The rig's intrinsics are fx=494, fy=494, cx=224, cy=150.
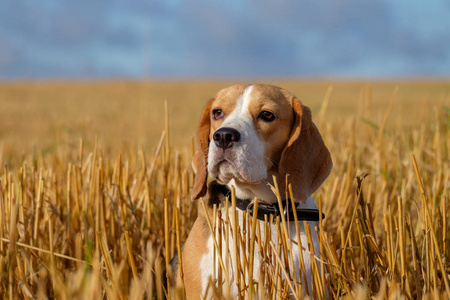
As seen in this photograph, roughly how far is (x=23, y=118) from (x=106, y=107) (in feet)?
18.9

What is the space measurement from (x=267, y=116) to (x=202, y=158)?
0.50 meters

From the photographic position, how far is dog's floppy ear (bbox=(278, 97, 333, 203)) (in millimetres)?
2936

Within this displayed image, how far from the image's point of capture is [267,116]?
10.1ft

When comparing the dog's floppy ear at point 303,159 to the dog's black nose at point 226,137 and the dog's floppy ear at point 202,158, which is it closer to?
the dog's black nose at point 226,137

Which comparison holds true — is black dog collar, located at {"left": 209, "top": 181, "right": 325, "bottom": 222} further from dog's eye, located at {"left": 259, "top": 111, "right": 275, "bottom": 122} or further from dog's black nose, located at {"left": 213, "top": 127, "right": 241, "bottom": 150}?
dog's eye, located at {"left": 259, "top": 111, "right": 275, "bottom": 122}

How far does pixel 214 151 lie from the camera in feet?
9.44

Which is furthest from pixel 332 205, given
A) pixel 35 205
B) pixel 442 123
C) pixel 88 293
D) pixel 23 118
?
pixel 23 118

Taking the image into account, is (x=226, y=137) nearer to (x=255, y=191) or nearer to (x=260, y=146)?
(x=260, y=146)

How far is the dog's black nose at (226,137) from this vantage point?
2.79m

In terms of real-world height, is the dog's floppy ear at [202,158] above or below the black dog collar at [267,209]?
above

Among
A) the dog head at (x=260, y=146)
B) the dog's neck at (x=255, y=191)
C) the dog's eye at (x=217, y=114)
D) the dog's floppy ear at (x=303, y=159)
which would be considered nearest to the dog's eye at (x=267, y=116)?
the dog head at (x=260, y=146)

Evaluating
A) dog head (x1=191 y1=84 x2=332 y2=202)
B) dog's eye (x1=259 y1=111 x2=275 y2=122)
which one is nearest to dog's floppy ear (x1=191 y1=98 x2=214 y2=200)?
dog head (x1=191 y1=84 x2=332 y2=202)

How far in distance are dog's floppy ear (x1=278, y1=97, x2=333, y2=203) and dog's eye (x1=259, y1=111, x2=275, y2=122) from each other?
0.55 feet

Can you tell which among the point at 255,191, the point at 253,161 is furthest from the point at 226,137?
the point at 255,191
